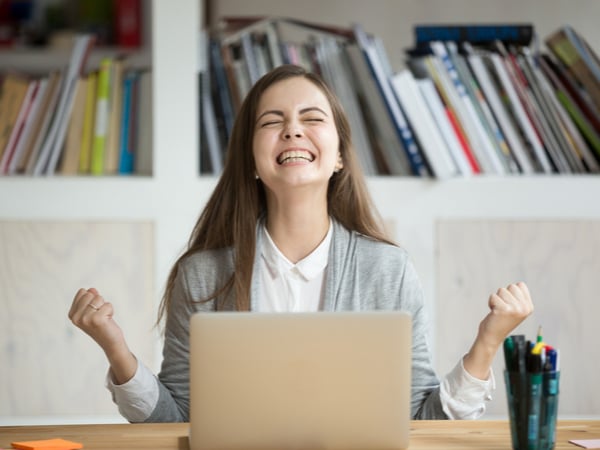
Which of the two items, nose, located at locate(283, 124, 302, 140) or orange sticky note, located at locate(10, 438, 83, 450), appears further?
nose, located at locate(283, 124, 302, 140)

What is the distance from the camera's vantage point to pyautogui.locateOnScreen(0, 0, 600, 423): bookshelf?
2.66 meters

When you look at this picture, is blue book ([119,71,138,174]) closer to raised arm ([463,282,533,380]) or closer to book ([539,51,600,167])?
book ([539,51,600,167])

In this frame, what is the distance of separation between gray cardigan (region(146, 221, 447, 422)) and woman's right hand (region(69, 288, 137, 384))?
16 centimetres

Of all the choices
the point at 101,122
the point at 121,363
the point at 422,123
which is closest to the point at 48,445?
the point at 121,363

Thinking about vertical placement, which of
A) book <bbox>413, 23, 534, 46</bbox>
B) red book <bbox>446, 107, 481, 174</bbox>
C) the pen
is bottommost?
the pen

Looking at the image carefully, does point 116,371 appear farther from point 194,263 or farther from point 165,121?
point 165,121

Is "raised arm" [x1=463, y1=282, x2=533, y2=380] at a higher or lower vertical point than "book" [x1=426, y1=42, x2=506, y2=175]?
lower

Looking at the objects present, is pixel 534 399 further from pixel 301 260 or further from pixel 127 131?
pixel 127 131

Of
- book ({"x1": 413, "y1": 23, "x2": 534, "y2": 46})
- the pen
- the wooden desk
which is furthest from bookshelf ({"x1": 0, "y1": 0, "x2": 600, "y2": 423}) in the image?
the pen

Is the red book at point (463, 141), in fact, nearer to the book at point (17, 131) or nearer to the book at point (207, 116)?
the book at point (207, 116)

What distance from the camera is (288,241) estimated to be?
78.7 inches

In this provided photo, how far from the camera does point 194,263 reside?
1976 millimetres

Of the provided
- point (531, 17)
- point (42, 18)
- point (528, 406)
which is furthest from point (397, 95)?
point (42, 18)

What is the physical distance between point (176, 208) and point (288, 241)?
744 millimetres
